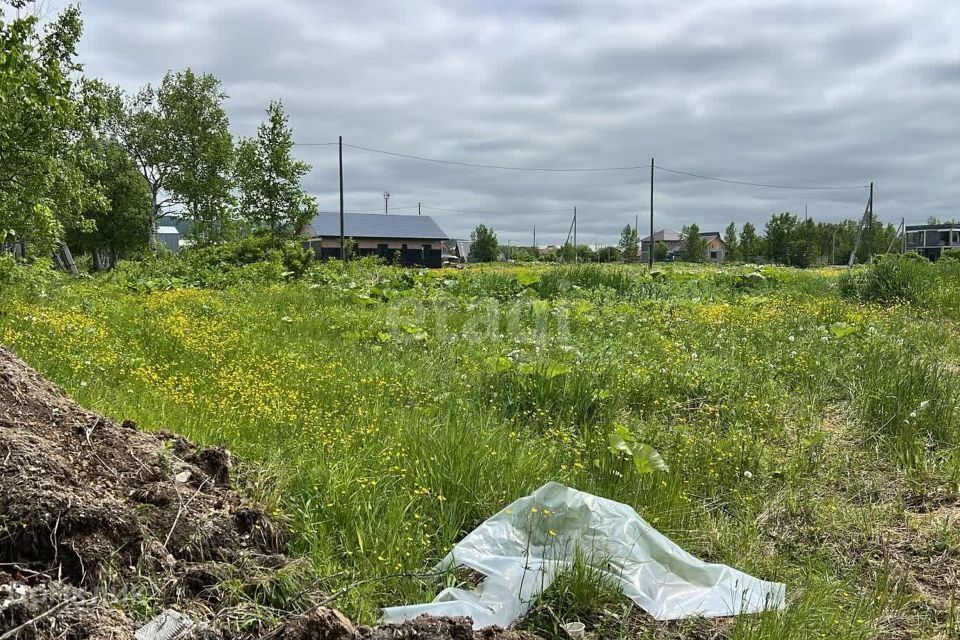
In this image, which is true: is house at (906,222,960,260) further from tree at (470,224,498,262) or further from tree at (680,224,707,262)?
tree at (470,224,498,262)

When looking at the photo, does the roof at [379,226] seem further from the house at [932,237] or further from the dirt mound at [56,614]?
the house at [932,237]

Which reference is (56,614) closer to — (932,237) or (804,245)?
(804,245)

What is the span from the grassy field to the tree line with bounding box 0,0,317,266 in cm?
238

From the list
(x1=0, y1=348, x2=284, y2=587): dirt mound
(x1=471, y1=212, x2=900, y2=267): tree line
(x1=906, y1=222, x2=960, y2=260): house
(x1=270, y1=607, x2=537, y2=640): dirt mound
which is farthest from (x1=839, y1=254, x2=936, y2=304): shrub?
(x1=906, y1=222, x2=960, y2=260): house

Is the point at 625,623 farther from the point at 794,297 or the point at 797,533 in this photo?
the point at 794,297

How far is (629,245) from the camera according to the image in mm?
68062

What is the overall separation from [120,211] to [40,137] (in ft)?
87.6

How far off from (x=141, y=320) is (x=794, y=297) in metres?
10.7

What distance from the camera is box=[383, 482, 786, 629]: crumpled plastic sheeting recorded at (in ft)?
8.00

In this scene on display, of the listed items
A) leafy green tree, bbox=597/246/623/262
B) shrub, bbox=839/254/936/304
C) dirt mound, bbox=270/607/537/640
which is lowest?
dirt mound, bbox=270/607/537/640

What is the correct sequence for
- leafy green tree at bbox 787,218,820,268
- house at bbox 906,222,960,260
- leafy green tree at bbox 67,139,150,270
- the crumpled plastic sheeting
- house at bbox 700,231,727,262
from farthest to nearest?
1. house at bbox 700,231,727,262
2. house at bbox 906,222,960,260
3. leafy green tree at bbox 787,218,820,268
4. leafy green tree at bbox 67,139,150,270
5. the crumpled plastic sheeting

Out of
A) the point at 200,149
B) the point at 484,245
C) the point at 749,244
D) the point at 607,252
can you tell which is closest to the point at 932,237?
the point at 749,244

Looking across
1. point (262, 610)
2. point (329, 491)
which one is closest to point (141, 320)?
point (329, 491)

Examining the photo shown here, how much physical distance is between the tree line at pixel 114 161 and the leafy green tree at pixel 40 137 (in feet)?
0.05
